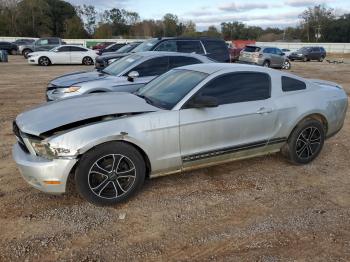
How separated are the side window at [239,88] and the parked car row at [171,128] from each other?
1 cm

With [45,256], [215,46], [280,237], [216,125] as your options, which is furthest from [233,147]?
[215,46]

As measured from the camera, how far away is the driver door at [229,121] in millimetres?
4324

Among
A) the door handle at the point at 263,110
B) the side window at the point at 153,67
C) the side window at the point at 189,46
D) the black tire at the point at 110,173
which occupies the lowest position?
the black tire at the point at 110,173

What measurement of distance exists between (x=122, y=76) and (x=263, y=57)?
1689cm

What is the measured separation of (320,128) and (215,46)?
23.5 ft

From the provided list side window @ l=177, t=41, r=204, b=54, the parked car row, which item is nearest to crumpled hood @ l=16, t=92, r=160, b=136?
the parked car row

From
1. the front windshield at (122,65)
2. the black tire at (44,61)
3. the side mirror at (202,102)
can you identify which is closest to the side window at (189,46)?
the front windshield at (122,65)

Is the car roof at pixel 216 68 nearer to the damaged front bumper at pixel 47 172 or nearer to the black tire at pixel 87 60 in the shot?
the damaged front bumper at pixel 47 172

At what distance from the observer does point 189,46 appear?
39.0ft

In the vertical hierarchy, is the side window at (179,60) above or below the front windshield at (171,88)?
above

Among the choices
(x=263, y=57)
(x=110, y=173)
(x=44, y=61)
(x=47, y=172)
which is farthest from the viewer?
(x=263, y=57)

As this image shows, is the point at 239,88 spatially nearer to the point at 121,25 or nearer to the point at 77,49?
Answer: the point at 77,49

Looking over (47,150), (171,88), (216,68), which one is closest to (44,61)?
(171,88)

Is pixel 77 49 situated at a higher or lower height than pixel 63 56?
higher
